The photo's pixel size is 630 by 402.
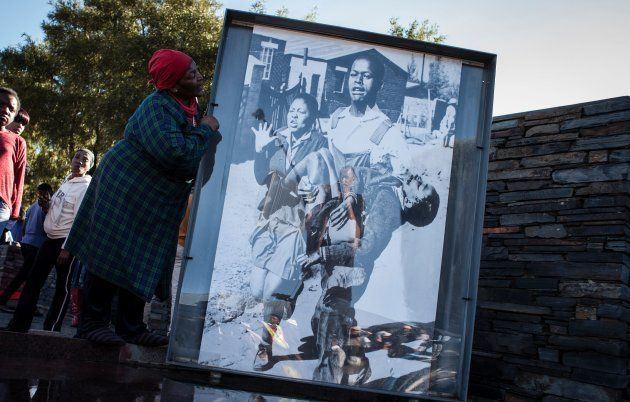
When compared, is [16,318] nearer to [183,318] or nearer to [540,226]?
[183,318]

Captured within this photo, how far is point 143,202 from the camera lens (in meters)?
3.56

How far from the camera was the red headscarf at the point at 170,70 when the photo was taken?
12.1 feet

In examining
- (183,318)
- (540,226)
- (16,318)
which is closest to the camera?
(183,318)

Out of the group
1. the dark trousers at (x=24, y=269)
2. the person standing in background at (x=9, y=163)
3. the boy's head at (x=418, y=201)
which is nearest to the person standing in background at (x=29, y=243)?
the dark trousers at (x=24, y=269)

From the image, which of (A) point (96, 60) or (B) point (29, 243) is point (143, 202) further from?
(A) point (96, 60)

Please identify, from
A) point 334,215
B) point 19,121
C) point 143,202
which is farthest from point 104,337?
point 19,121

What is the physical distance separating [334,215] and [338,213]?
23mm

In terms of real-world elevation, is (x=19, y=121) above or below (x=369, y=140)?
above

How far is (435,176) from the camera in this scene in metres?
3.55

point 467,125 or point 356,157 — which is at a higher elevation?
point 467,125

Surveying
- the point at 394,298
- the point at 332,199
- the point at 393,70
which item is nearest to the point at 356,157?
the point at 332,199

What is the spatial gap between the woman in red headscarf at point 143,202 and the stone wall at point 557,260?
2.80m

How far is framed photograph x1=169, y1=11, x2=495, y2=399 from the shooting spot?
3.32 metres

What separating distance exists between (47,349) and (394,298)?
1.76 metres
